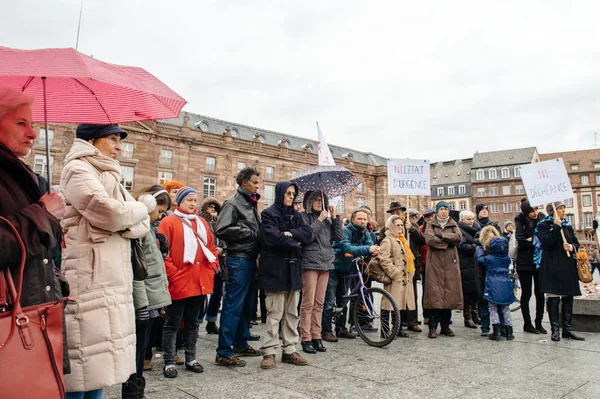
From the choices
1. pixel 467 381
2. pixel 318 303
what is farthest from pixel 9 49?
pixel 467 381

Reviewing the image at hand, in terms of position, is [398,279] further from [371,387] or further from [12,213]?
[12,213]

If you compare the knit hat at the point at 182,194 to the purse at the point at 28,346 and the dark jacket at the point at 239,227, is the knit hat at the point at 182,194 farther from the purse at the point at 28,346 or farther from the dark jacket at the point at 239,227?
the purse at the point at 28,346

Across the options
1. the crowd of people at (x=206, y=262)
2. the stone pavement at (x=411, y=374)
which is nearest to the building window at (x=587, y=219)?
the crowd of people at (x=206, y=262)

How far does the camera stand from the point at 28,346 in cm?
174

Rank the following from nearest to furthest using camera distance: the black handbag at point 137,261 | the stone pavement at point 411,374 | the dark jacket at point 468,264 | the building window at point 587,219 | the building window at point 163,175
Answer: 1. the black handbag at point 137,261
2. the stone pavement at point 411,374
3. the dark jacket at point 468,264
4. the building window at point 163,175
5. the building window at point 587,219

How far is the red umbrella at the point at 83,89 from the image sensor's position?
8.68 ft

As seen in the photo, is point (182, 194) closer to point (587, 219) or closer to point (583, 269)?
point (583, 269)

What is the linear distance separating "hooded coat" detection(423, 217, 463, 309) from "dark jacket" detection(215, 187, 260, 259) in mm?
3089

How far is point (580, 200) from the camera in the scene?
6325 cm

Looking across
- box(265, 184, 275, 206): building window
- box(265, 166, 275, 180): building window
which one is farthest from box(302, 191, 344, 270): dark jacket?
box(265, 166, 275, 180): building window

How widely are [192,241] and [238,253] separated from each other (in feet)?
1.98

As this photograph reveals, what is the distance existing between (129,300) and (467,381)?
3271 millimetres

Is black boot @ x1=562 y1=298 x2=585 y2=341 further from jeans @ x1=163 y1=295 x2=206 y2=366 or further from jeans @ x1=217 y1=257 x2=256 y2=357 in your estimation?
jeans @ x1=163 y1=295 x2=206 y2=366

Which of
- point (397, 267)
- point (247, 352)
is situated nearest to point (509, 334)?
point (397, 267)
